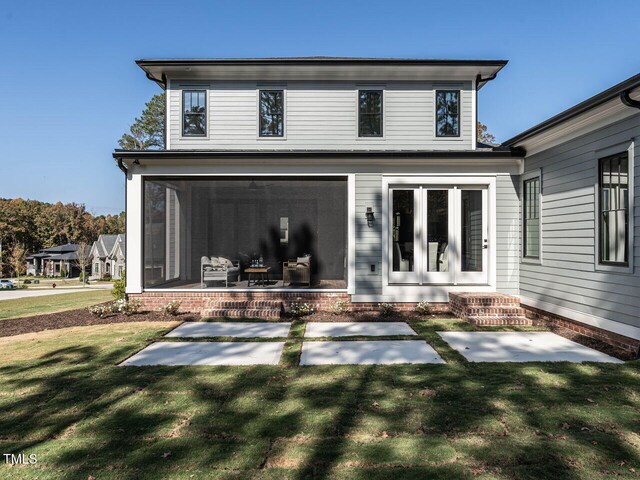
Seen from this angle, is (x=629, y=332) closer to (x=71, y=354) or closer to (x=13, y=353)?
(x=71, y=354)

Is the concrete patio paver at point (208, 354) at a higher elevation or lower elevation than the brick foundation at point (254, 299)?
lower

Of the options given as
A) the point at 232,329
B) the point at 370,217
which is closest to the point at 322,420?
the point at 232,329

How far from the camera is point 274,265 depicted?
1478cm

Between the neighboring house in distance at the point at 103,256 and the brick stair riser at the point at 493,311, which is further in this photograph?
the neighboring house in distance at the point at 103,256

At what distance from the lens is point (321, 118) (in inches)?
448

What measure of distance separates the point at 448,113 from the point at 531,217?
4096mm

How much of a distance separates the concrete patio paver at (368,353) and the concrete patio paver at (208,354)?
1.81 feet

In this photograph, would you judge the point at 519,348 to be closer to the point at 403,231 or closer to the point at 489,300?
the point at 489,300

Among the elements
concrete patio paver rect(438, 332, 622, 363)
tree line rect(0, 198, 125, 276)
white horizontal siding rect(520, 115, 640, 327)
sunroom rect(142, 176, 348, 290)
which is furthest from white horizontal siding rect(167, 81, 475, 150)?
tree line rect(0, 198, 125, 276)

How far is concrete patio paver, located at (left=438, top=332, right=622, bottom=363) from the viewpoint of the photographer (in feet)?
18.8

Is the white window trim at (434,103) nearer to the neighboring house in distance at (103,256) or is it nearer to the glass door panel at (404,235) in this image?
the glass door panel at (404,235)

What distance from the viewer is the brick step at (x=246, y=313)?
8.86 m

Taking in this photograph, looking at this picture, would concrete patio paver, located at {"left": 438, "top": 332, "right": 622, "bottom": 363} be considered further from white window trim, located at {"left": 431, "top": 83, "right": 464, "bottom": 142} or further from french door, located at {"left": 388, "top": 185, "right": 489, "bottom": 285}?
white window trim, located at {"left": 431, "top": 83, "right": 464, "bottom": 142}

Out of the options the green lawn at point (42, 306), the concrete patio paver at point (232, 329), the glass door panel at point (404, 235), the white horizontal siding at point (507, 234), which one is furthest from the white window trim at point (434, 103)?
the green lawn at point (42, 306)
